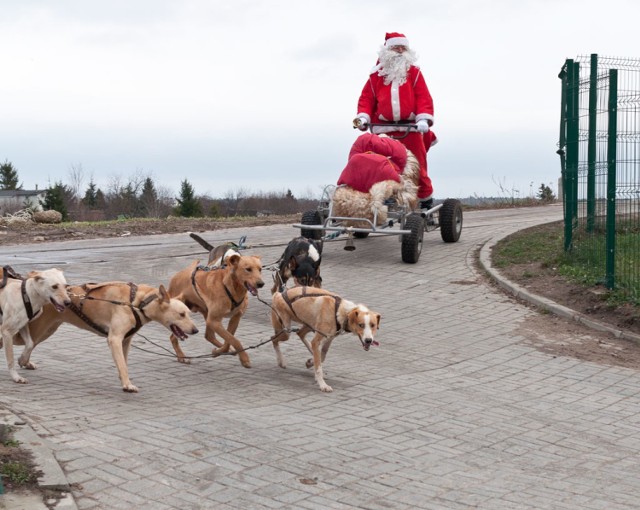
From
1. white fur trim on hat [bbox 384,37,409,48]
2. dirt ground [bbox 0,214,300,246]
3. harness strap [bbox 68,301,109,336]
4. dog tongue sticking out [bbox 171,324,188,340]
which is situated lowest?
dog tongue sticking out [bbox 171,324,188,340]

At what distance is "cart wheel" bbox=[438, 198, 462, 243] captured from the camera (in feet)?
56.7

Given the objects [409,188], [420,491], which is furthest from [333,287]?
[420,491]

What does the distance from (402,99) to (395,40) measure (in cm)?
120

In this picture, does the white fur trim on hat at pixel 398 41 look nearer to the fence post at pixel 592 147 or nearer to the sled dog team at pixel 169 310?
the fence post at pixel 592 147

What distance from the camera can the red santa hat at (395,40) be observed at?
55.8 ft

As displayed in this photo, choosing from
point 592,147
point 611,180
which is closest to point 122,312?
point 611,180

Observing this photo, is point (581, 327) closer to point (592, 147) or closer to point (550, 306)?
point (550, 306)

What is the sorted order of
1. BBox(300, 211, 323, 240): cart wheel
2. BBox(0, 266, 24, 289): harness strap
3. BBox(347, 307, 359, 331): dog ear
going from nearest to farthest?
BBox(0, 266, 24, 289): harness strap, BBox(347, 307, 359, 331): dog ear, BBox(300, 211, 323, 240): cart wheel

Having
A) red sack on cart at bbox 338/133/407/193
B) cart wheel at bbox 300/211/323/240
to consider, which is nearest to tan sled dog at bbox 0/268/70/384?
cart wheel at bbox 300/211/323/240

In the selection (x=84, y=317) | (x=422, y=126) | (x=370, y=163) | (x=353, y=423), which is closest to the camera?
(x=353, y=423)

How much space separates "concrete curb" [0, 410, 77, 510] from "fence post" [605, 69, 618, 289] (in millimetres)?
8742

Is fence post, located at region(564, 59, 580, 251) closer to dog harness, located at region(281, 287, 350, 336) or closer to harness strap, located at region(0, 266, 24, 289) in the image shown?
dog harness, located at region(281, 287, 350, 336)

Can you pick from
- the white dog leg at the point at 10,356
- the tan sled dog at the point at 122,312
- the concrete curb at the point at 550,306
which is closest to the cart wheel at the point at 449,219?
the concrete curb at the point at 550,306

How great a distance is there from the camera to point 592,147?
43.8 ft
